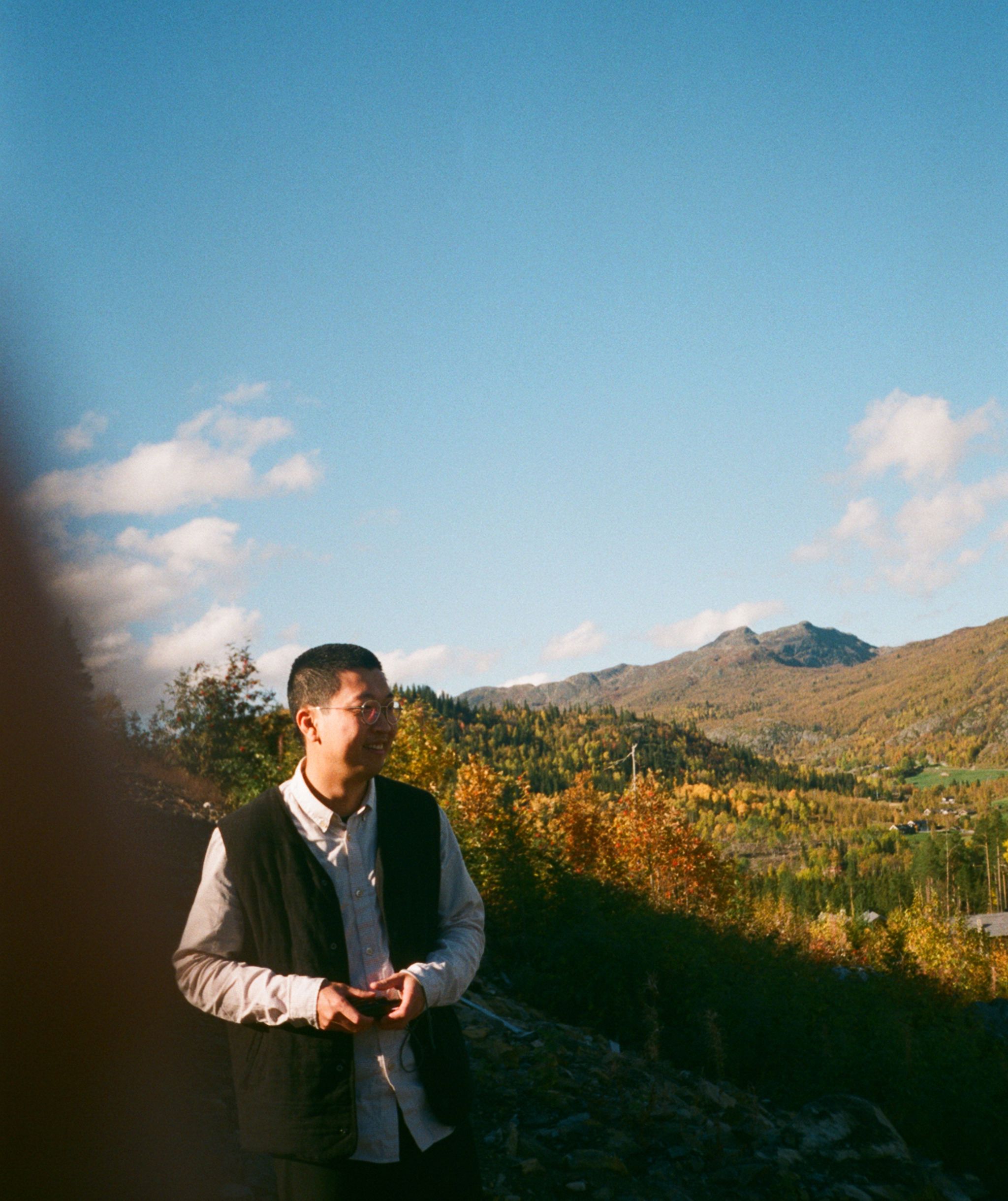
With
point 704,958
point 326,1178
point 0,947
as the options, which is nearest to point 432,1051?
point 326,1178

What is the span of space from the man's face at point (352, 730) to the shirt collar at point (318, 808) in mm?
96

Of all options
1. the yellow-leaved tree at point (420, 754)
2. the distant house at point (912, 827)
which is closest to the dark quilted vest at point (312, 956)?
the yellow-leaved tree at point (420, 754)

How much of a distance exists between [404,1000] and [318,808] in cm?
61

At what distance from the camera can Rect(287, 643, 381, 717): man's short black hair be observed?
8.13 ft

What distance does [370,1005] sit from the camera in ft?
7.21

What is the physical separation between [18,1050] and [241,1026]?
316 cm

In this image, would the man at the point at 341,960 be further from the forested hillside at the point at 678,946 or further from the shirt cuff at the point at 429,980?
the forested hillside at the point at 678,946

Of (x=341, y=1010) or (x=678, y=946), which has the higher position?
(x=341, y=1010)

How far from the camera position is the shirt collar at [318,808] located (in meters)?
2.49

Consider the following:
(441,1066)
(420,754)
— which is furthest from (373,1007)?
(420,754)

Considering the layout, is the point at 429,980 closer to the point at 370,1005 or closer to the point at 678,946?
the point at 370,1005

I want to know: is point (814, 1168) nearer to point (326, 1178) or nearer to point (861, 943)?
point (326, 1178)

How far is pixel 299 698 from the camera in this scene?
2.52 metres

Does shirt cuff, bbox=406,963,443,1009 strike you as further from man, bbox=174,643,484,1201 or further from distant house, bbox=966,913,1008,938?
distant house, bbox=966,913,1008,938
